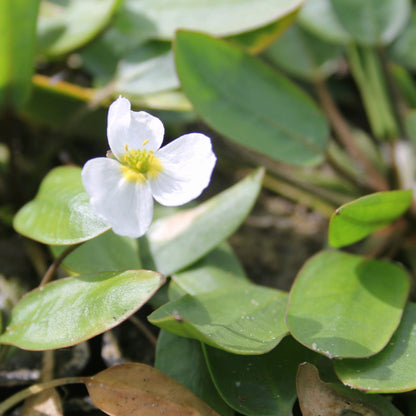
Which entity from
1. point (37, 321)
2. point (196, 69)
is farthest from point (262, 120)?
point (37, 321)

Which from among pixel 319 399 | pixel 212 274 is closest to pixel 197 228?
pixel 212 274

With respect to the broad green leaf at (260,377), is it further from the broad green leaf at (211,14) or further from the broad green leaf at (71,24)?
the broad green leaf at (71,24)

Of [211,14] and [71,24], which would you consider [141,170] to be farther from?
[71,24]

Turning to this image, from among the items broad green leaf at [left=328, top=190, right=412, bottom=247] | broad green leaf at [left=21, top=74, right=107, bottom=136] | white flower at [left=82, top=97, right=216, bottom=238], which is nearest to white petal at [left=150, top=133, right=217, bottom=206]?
white flower at [left=82, top=97, right=216, bottom=238]

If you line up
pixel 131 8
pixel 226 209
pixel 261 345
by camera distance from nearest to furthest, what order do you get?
pixel 261 345, pixel 226 209, pixel 131 8

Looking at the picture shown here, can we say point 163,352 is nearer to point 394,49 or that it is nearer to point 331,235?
point 331,235
